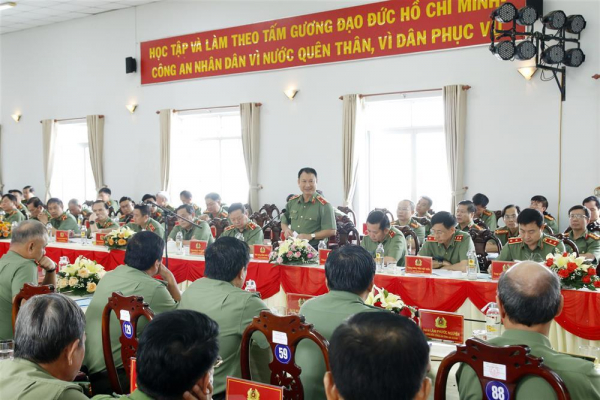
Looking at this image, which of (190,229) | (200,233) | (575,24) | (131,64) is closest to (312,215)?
(200,233)

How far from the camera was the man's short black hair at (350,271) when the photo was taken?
2.44 m

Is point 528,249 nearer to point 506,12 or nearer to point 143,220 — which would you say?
point 506,12

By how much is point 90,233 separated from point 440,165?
5.00 metres

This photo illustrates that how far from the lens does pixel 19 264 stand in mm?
3373

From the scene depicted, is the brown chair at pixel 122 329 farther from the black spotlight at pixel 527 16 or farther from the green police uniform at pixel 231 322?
the black spotlight at pixel 527 16

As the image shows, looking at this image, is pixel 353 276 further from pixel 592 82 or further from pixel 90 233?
pixel 592 82

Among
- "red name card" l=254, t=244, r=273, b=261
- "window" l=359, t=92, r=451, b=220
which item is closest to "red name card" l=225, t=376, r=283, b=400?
"red name card" l=254, t=244, r=273, b=261

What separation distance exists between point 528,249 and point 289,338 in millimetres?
3167

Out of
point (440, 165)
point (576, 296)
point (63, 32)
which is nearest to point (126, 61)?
point (63, 32)

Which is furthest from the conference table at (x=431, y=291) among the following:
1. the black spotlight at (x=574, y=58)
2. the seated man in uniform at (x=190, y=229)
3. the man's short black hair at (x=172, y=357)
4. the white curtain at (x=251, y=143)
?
the white curtain at (x=251, y=143)

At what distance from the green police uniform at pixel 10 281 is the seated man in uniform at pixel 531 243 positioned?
11.2 feet

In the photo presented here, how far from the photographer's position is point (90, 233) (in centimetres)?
725

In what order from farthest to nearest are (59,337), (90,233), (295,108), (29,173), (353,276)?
1. (29,173)
2. (295,108)
3. (90,233)
4. (353,276)
5. (59,337)

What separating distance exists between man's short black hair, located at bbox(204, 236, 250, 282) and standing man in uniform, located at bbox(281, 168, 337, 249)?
322 cm
